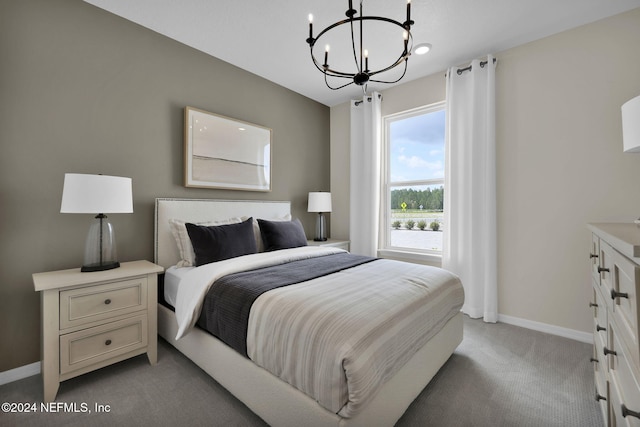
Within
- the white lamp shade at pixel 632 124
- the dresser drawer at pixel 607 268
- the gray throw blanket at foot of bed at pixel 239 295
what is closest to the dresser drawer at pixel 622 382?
the dresser drawer at pixel 607 268

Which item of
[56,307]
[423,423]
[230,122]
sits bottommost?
[423,423]

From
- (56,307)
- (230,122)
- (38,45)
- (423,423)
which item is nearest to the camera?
(423,423)

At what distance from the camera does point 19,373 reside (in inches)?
74.7

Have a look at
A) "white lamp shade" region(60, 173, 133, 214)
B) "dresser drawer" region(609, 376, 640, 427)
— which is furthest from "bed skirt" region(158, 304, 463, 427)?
"white lamp shade" region(60, 173, 133, 214)

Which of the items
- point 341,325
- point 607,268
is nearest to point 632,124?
point 607,268

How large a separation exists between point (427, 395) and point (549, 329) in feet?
5.63

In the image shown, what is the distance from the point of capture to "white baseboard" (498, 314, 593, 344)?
7.93 ft

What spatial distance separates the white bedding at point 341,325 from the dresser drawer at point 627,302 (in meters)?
0.78

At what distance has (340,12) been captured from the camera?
2.26 metres

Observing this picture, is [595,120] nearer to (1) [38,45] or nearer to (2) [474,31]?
(2) [474,31]

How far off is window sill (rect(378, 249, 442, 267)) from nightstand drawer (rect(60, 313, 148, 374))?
2773 mm

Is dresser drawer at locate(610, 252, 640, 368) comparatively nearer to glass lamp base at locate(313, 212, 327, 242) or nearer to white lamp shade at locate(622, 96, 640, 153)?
white lamp shade at locate(622, 96, 640, 153)

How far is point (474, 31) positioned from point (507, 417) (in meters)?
2.96

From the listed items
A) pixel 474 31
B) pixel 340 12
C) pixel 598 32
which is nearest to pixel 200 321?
pixel 340 12
